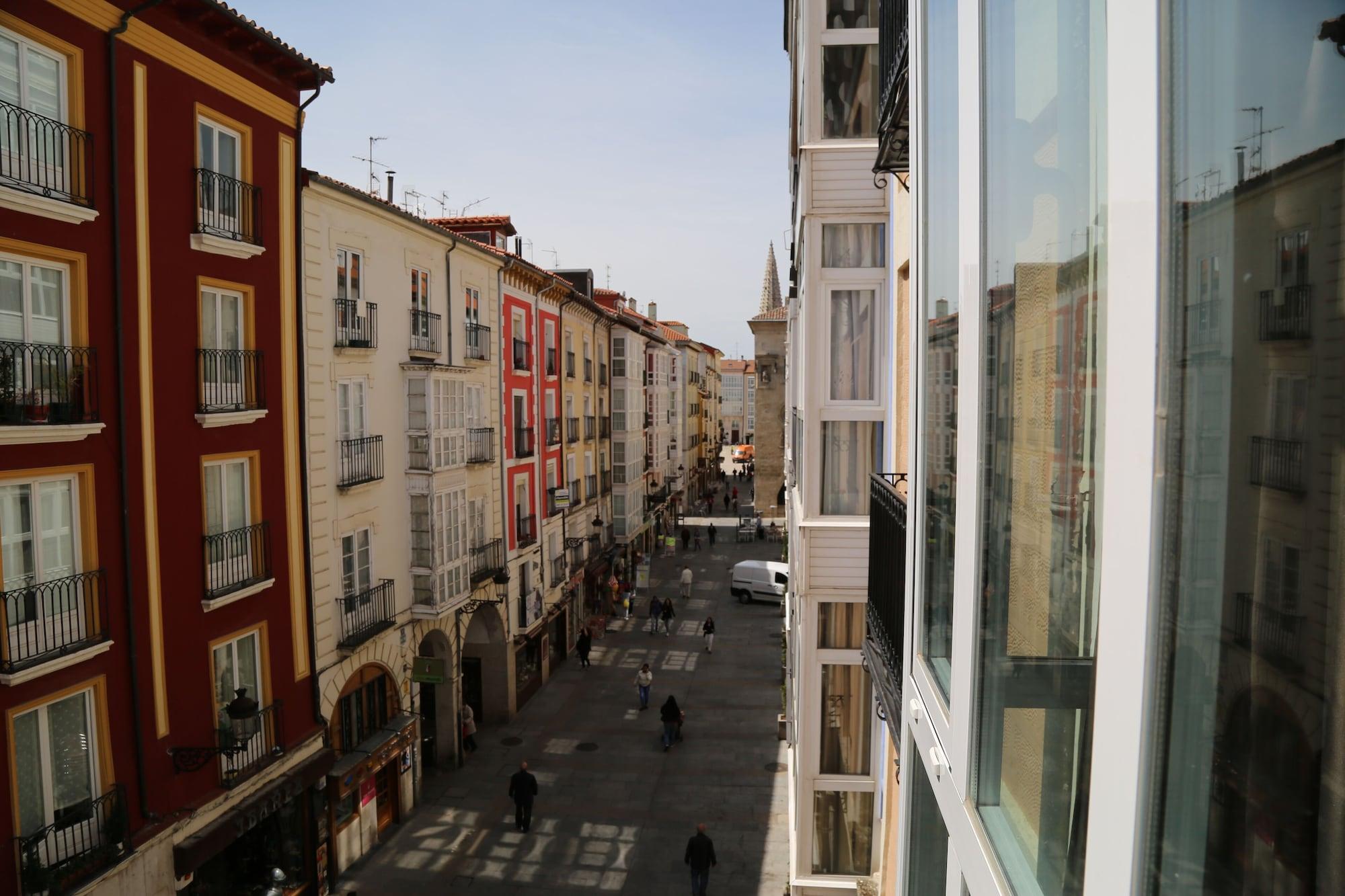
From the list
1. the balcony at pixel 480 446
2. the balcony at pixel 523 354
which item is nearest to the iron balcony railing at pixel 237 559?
the balcony at pixel 480 446

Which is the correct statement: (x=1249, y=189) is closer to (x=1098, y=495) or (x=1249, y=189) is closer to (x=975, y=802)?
(x=1098, y=495)

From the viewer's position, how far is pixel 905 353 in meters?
7.75

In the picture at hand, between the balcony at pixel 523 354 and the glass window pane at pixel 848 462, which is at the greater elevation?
the balcony at pixel 523 354

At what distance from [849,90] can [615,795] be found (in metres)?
16.3

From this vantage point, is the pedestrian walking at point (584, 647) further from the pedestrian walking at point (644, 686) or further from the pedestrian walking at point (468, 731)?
the pedestrian walking at point (468, 731)

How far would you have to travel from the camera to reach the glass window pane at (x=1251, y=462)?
1259 millimetres

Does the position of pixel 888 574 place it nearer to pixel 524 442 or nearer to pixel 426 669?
pixel 426 669

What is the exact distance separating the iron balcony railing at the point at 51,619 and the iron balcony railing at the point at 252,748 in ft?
9.52

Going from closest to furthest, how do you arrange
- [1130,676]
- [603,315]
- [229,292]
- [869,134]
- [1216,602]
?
[1216,602] → [1130,676] → [869,134] → [229,292] → [603,315]

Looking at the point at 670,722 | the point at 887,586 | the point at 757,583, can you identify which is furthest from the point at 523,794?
the point at 757,583

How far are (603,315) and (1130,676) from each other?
35583 millimetres

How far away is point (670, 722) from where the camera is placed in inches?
914

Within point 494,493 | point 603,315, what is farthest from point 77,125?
point 603,315

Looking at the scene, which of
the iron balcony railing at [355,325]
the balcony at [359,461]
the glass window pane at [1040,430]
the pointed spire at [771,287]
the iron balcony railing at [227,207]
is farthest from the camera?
the pointed spire at [771,287]
